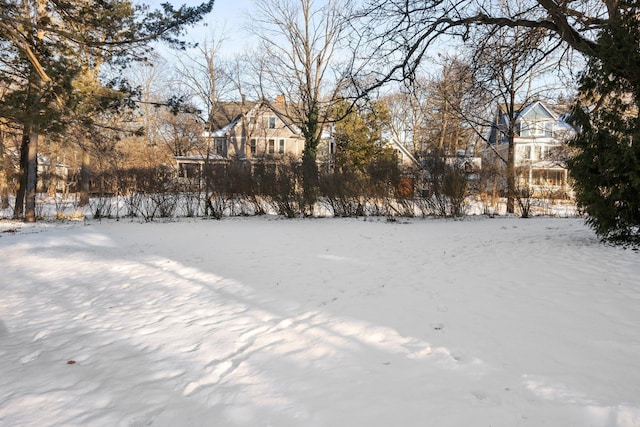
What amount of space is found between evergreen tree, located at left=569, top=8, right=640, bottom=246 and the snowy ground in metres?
0.78

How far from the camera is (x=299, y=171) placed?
14328mm

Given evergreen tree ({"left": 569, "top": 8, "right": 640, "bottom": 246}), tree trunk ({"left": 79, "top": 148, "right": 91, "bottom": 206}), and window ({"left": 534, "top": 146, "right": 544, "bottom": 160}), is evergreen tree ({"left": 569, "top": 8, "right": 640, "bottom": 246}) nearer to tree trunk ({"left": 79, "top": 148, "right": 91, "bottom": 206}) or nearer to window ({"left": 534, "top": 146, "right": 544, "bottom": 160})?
tree trunk ({"left": 79, "top": 148, "right": 91, "bottom": 206})

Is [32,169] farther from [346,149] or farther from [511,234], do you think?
Result: [346,149]

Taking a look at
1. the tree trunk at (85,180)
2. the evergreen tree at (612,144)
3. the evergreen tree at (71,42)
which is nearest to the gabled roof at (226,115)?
the tree trunk at (85,180)

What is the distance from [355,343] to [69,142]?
12.5m

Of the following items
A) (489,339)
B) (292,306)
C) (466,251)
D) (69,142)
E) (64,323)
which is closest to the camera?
(489,339)

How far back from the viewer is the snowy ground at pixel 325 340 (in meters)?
2.24

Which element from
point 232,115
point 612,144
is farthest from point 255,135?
point 612,144

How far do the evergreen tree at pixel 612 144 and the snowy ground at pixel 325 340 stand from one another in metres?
0.78

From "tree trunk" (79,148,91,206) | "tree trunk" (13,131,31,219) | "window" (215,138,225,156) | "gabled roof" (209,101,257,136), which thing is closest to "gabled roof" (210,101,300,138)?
"gabled roof" (209,101,257,136)

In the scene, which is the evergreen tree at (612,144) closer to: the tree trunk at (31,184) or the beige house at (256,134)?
the tree trunk at (31,184)

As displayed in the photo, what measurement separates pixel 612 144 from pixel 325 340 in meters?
6.88

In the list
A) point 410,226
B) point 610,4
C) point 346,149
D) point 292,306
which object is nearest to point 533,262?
point 292,306

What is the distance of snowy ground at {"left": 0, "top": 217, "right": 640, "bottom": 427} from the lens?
2238 millimetres
